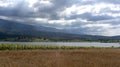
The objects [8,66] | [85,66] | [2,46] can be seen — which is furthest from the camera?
[2,46]

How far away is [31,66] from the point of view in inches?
493

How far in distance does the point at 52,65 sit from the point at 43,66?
416mm

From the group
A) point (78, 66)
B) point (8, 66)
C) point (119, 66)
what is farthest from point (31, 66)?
point (119, 66)

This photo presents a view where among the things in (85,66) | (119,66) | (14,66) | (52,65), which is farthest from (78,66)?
(14,66)

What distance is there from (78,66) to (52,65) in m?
1.26

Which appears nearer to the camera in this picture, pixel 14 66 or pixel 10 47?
pixel 14 66

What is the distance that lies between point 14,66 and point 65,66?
7.40ft

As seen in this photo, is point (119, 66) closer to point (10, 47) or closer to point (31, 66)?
point (31, 66)

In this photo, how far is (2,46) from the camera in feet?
208

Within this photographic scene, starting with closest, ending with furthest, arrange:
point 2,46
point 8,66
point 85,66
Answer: point 8,66
point 85,66
point 2,46

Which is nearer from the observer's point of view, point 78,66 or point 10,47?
point 78,66

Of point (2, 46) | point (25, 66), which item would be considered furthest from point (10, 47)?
point (25, 66)

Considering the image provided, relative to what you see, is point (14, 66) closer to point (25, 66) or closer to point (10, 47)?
point (25, 66)

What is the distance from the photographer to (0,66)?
472 inches
